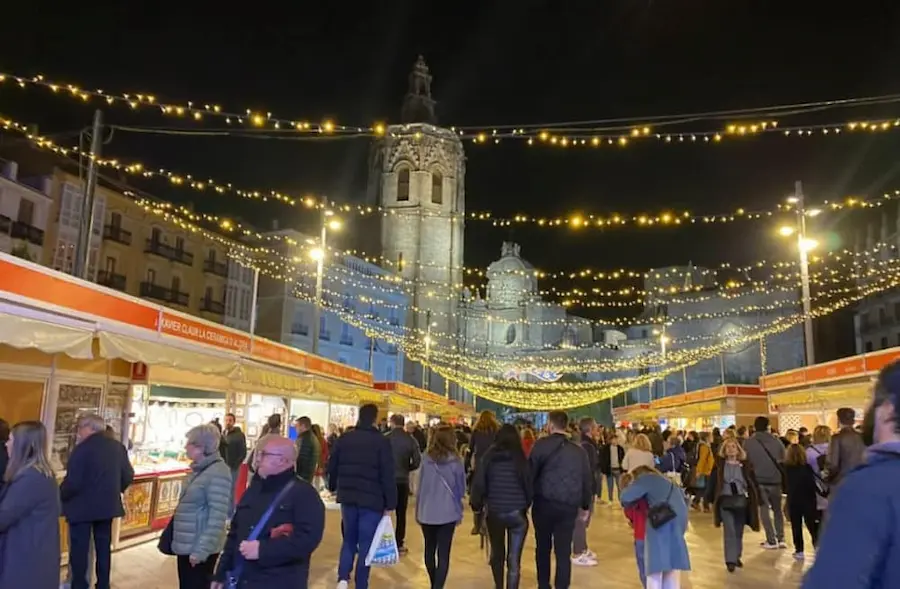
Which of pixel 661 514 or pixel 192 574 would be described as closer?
pixel 192 574

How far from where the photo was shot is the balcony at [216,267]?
3925cm

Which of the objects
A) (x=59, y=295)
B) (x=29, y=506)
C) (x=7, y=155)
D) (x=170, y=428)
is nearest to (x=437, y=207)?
(x=7, y=155)

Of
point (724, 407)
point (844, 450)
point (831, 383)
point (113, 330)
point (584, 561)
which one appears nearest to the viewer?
point (844, 450)

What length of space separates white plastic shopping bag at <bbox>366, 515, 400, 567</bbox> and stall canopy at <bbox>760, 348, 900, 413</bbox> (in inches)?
407

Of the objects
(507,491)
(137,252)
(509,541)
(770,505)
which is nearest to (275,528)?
(507,491)

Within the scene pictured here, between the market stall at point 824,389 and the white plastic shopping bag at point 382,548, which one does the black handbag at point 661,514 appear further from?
the market stall at point 824,389

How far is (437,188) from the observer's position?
6184 centimetres

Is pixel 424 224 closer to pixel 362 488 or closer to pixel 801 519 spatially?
pixel 801 519

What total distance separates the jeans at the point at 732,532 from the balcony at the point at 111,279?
30.7 meters

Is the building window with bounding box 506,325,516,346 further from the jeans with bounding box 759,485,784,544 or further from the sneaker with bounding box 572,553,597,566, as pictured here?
the sneaker with bounding box 572,553,597,566

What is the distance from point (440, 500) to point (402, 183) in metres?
56.1

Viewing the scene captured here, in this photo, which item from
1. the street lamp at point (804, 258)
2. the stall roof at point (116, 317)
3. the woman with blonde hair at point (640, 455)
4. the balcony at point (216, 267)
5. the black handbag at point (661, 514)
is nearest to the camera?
the black handbag at point (661, 514)

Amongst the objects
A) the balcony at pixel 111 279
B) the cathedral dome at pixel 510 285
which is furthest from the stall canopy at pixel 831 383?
the cathedral dome at pixel 510 285

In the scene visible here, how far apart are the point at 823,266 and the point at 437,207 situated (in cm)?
3181
